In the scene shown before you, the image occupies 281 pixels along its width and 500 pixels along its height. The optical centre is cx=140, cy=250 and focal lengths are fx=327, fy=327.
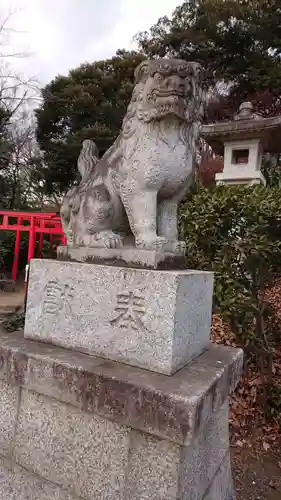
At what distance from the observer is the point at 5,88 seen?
1112 centimetres

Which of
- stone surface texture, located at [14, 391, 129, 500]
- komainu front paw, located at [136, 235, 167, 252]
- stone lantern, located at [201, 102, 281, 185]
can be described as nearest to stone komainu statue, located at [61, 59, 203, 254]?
komainu front paw, located at [136, 235, 167, 252]

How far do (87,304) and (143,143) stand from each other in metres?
0.80

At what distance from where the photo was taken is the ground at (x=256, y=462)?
7.66 feet

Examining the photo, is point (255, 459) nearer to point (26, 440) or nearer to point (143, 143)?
point (26, 440)

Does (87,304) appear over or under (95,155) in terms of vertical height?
under

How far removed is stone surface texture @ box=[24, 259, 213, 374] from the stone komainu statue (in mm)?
186

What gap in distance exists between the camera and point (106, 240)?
161 cm

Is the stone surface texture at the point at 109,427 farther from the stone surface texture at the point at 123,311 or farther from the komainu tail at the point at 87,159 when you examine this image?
the komainu tail at the point at 87,159

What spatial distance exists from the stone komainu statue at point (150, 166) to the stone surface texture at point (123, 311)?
19 cm

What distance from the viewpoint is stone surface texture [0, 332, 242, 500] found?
124 cm

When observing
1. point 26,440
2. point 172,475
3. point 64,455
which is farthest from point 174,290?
point 26,440

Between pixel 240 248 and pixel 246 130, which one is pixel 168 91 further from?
pixel 246 130

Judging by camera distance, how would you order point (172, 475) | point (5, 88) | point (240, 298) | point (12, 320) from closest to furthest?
1. point (172, 475)
2. point (12, 320)
3. point (240, 298)
4. point (5, 88)

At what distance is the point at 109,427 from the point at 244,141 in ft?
26.0
